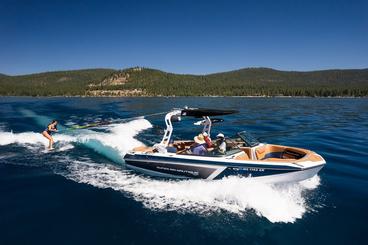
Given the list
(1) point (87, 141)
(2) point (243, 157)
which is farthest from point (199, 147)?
(1) point (87, 141)

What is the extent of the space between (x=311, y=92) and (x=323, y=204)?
132429 mm

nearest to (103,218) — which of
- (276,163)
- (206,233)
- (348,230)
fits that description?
(206,233)

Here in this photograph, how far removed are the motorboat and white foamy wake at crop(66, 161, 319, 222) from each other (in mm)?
361

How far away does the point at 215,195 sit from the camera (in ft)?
36.1

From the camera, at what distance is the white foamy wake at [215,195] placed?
994 centimetres

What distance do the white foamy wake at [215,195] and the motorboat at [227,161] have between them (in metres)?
0.36

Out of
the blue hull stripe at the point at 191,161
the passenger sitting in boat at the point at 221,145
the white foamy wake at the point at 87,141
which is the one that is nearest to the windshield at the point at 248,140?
the passenger sitting in boat at the point at 221,145

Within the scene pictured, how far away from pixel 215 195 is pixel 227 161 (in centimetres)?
136

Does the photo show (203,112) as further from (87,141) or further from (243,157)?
(87,141)

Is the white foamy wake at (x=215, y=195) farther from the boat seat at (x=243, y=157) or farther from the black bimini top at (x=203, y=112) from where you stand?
the black bimini top at (x=203, y=112)

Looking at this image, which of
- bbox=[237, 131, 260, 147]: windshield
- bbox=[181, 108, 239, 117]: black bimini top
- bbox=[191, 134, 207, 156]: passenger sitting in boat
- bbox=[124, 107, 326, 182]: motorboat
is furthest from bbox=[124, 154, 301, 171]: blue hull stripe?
bbox=[181, 108, 239, 117]: black bimini top

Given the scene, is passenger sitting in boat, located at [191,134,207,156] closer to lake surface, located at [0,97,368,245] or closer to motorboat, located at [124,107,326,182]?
motorboat, located at [124,107,326,182]

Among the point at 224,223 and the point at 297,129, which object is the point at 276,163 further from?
the point at 297,129

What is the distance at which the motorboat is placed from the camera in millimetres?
11180
